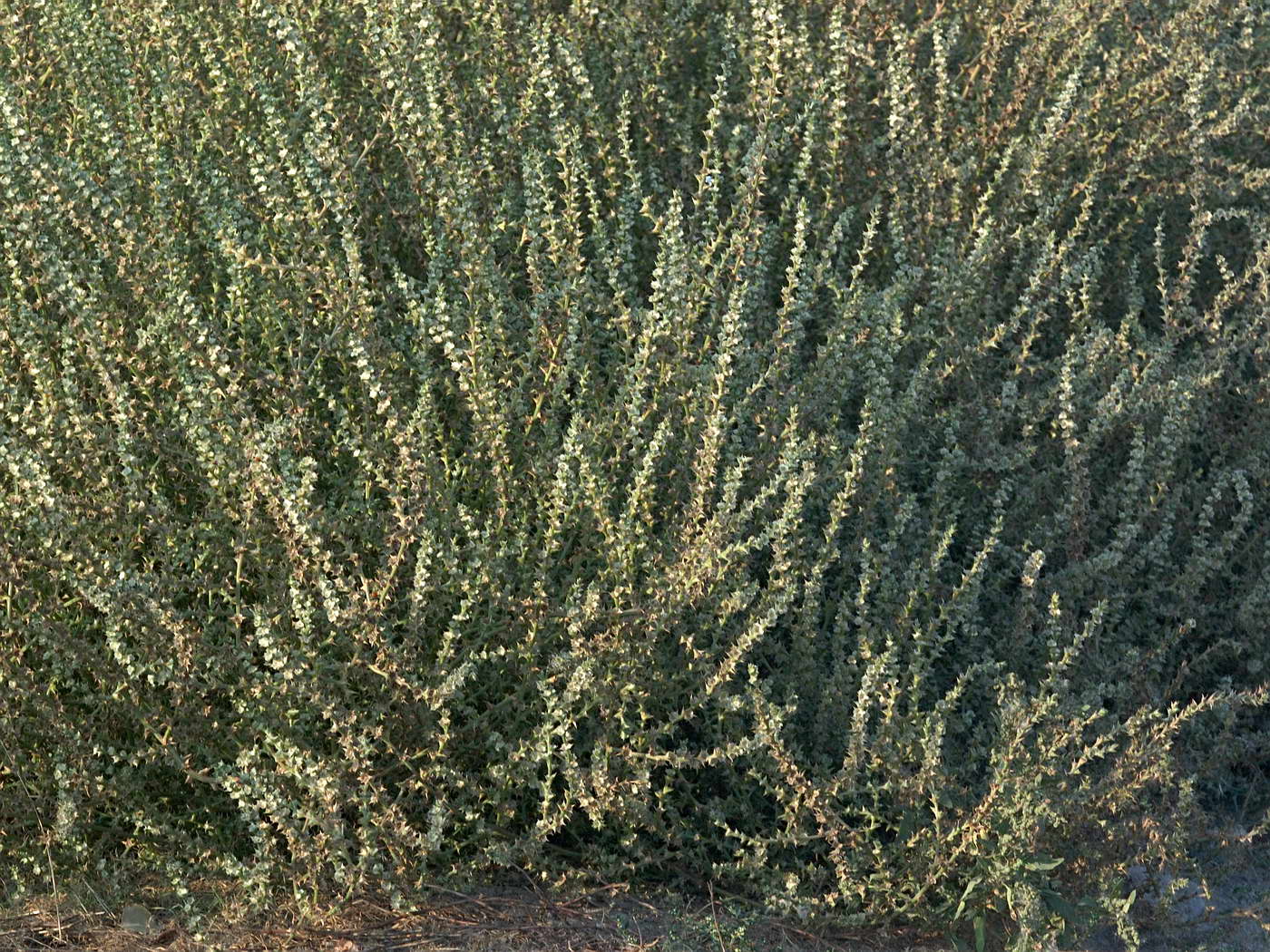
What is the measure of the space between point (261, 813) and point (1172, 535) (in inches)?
86.9

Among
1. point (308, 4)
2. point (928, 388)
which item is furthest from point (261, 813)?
point (308, 4)

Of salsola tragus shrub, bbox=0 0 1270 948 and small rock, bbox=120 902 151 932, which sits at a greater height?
salsola tragus shrub, bbox=0 0 1270 948

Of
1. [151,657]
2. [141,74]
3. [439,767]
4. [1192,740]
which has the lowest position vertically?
[1192,740]

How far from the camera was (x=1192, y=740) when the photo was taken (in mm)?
3527

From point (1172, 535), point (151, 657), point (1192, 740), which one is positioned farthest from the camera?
point (1172, 535)

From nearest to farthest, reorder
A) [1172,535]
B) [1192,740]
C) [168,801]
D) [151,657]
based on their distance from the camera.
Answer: [151,657], [168,801], [1192,740], [1172,535]

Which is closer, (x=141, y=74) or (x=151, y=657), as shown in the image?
(x=151, y=657)

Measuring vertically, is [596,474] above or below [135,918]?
above

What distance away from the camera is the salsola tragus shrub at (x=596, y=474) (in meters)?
2.82

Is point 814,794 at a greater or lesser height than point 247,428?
lesser

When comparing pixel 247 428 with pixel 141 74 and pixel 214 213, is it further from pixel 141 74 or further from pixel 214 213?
pixel 141 74

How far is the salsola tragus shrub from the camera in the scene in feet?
9.24

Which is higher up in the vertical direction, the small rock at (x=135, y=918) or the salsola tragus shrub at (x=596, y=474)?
the salsola tragus shrub at (x=596, y=474)

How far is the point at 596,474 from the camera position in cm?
290
